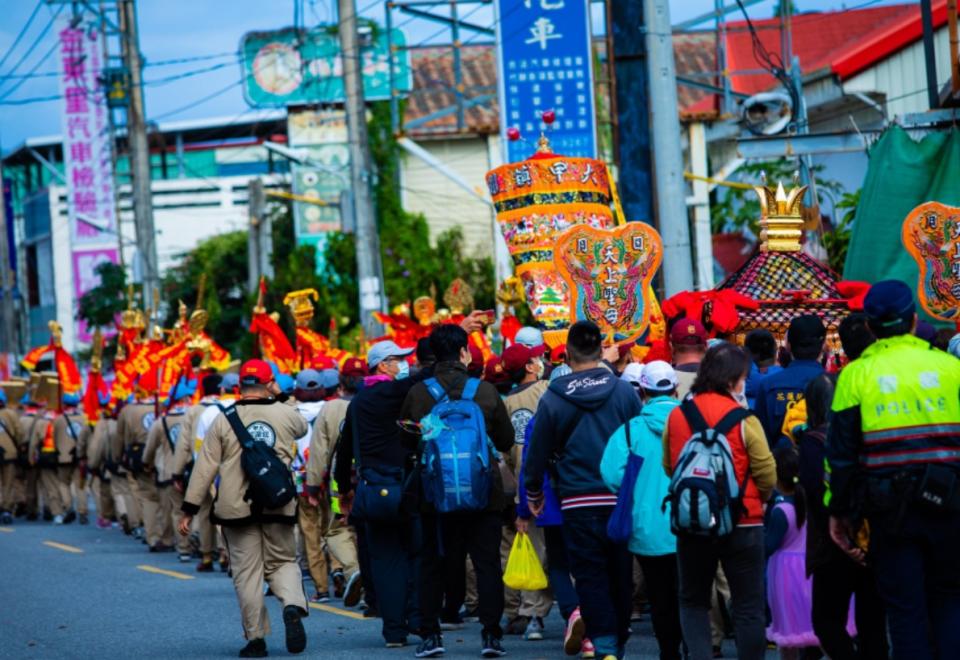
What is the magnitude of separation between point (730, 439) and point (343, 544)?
6.77m

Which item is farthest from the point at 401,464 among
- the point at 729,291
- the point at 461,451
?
the point at 729,291

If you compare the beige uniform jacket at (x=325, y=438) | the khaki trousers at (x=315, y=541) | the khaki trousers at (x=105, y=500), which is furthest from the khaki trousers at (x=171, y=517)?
the beige uniform jacket at (x=325, y=438)

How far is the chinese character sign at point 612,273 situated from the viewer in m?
13.7

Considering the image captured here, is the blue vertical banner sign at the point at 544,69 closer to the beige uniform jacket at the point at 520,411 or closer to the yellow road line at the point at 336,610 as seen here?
the yellow road line at the point at 336,610

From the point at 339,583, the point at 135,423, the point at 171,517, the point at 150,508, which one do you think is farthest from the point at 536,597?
the point at 135,423

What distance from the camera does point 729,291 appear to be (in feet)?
40.6

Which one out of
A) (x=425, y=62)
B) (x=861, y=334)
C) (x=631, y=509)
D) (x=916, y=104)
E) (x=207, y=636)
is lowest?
(x=207, y=636)

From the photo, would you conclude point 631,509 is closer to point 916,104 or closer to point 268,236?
point 916,104

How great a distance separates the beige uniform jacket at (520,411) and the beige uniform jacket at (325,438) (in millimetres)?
1491

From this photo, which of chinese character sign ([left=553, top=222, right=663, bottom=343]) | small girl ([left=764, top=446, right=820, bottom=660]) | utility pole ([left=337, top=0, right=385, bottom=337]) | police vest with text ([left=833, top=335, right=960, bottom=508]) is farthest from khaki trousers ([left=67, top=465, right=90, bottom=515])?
police vest with text ([left=833, top=335, right=960, bottom=508])

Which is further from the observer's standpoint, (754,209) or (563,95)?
(754,209)

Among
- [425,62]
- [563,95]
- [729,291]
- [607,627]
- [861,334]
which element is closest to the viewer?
[861,334]

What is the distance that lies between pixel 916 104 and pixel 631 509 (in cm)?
1847

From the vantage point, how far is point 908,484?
6793 mm
